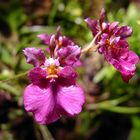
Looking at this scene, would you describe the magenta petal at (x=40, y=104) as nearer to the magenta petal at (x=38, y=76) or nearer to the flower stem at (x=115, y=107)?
the magenta petal at (x=38, y=76)

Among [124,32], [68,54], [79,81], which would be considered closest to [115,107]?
[79,81]

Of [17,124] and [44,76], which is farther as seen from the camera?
[17,124]

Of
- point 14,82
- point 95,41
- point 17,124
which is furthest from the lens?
point 17,124

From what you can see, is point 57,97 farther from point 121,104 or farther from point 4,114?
point 121,104

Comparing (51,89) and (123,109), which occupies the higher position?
(51,89)

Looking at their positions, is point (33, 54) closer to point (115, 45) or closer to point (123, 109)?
point (115, 45)

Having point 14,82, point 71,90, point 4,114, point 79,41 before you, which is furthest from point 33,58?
point 79,41
